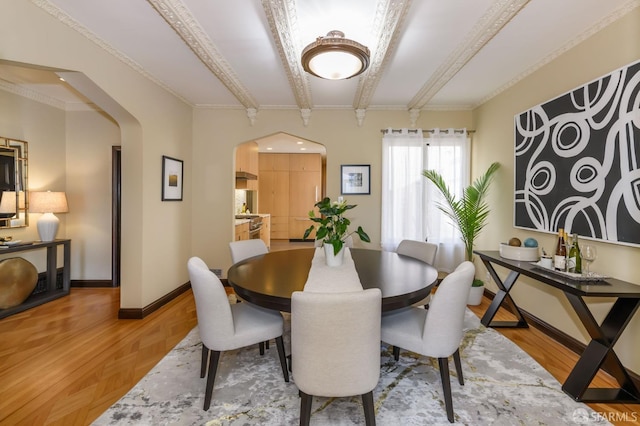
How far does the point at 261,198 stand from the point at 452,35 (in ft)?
22.7

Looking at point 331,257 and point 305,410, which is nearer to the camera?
point 305,410

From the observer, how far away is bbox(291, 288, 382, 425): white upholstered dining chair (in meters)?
1.28

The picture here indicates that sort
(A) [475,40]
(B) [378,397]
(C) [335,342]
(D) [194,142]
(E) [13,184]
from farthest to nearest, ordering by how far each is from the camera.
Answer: (D) [194,142] < (E) [13,184] < (A) [475,40] < (B) [378,397] < (C) [335,342]

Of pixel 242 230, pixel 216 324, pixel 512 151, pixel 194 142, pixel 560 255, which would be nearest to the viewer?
pixel 216 324

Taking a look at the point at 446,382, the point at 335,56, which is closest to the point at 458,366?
the point at 446,382

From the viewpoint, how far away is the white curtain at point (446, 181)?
162 inches

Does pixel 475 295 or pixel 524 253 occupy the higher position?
pixel 524 253

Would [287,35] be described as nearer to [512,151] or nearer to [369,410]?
[369,410]

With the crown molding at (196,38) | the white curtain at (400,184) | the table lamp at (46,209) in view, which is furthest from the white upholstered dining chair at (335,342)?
the table lamp at (46,209)

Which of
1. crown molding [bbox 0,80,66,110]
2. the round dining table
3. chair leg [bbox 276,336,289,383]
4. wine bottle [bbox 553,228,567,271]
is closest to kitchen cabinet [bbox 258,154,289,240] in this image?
crown molding [bbox 0,80,66,110]

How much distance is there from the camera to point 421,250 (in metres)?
2.74

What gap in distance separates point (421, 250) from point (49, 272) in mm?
4482

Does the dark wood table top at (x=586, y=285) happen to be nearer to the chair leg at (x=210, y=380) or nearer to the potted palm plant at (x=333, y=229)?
→ the potted palm plant at (x=333, y=229)

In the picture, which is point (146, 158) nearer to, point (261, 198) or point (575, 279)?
point (575, 279)
